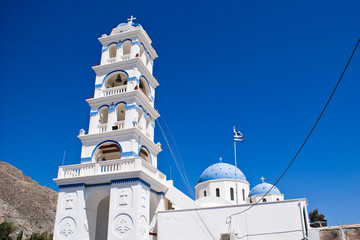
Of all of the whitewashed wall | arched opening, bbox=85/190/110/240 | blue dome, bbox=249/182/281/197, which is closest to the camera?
the whitewashed wall

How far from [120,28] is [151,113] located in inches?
247

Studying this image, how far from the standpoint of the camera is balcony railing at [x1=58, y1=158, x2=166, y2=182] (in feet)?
57.4

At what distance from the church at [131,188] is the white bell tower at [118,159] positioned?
1.9 inches

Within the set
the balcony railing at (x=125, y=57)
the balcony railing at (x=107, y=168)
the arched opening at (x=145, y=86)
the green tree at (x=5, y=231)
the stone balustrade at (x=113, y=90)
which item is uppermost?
the balcony railing at (x=125, y=57)

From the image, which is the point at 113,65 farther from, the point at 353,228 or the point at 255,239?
the point at 353,228

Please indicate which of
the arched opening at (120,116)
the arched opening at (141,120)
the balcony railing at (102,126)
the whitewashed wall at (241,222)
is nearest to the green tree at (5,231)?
the balcony railing at (102,126)

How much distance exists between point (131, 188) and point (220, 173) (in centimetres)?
1510

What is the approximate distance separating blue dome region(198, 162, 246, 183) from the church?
717cm

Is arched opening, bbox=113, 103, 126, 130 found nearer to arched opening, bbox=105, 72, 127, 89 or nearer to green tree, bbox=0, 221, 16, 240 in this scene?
arched opening, bbox=105, 72, 127, 89

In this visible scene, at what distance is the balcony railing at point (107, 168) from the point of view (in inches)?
688

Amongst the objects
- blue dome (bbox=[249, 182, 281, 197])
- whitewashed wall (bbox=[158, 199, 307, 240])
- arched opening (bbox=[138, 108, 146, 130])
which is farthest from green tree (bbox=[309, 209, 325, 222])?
arched opening (bbox=[138, 108, 146, 130])

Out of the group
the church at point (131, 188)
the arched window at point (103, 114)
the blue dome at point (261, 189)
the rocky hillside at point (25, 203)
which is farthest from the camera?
the rocky hillside at point (25, 203)

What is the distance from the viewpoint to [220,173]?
101ft

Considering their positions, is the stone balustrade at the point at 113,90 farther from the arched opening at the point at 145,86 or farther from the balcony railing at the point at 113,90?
the arched opening at the point at 145,86
